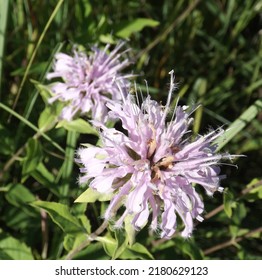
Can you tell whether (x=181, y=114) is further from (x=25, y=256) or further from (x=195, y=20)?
(x=195, y=20)

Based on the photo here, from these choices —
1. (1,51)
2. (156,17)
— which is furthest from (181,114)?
(156,17)

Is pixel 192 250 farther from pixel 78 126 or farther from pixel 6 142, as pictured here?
pixel 6 142

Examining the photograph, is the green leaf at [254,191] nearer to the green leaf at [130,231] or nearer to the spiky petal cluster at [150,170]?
the spiky petal cluster at [150,170]

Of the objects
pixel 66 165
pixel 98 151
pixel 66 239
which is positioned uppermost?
pixel 98 151

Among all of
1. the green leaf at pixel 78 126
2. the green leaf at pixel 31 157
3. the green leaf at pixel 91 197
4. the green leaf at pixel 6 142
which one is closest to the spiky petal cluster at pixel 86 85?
the green leaf at pixel 78 126

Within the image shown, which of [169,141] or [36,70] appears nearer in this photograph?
[169,141]

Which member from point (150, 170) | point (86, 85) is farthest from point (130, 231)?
point (86, 85)

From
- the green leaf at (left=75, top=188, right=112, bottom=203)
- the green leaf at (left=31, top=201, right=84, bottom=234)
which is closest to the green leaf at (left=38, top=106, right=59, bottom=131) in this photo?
the green leaf at (left=31, top=201, right=84, bottom=234)
